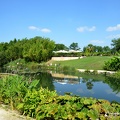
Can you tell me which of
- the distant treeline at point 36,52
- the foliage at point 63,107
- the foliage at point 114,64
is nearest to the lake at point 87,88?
the foliage at point 63,107

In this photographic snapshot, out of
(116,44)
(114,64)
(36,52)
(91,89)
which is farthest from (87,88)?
(116,44)

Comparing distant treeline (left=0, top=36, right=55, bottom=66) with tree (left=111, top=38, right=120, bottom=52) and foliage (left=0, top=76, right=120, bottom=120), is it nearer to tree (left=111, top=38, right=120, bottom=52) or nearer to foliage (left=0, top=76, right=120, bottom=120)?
tree (left=111, top=38, right=120, bottom=52)

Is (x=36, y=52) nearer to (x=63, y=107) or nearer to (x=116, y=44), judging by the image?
(x=116, y=44)

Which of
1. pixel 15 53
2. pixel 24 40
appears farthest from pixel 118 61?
pixel 24 40

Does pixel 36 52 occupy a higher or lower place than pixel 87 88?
higher

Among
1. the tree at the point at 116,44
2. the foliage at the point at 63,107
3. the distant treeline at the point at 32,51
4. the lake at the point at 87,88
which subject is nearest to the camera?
the foliage at the point at 63,107

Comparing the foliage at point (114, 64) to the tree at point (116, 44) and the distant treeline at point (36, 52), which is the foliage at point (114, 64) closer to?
the distant treeline at point (36, 52)

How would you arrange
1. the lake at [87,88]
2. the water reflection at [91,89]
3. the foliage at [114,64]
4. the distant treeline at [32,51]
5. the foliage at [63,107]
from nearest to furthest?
the foliage at [63,107], the water reflection at [91,89], the lake at [87,88], the foliage at [114,64], the distant treeline at [32,51]

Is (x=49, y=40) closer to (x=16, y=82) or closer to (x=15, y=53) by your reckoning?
(x=15, y=53)

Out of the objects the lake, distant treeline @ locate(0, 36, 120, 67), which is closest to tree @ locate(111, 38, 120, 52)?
distant treeline @ locate(0, 36, 120, 67)

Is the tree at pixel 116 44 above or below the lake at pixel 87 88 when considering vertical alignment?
above

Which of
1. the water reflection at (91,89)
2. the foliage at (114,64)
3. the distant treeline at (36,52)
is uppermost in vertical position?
the distant treeline at (36,52)

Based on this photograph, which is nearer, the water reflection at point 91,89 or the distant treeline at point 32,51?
the water reflection at point 91,89

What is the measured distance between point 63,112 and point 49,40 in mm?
66504
